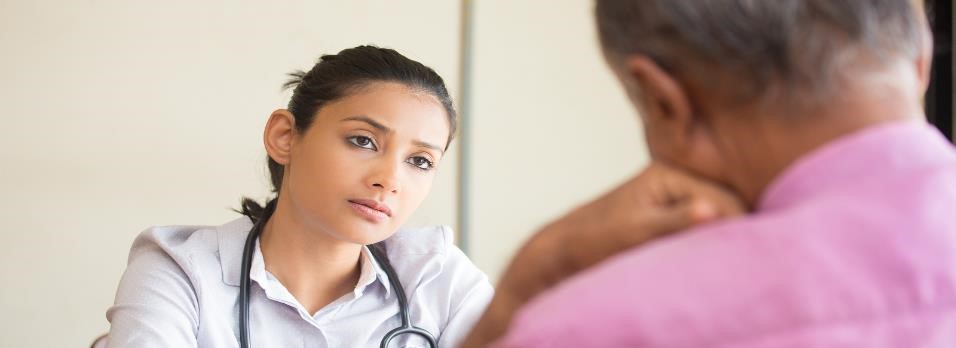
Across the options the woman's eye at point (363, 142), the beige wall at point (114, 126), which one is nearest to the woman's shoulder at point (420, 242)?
the woman's eye at point (363, 142)

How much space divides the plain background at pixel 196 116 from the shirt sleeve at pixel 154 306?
22.1 inches

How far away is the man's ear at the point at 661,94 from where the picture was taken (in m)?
0.56

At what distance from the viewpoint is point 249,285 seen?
1.43 metres

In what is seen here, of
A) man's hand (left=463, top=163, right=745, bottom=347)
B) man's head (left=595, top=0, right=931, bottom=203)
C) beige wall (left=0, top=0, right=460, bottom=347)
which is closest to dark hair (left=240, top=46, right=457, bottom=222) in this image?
beige wall (left=0, top=0, right=460, bottom=347)

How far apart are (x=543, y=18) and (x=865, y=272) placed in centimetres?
202

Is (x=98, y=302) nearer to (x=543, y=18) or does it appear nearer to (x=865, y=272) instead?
(x=543, y=18)

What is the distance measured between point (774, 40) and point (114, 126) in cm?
168

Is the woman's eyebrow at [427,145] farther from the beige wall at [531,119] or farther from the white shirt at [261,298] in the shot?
the beige wall at [531,119]

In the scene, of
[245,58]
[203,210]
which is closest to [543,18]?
[245,58]

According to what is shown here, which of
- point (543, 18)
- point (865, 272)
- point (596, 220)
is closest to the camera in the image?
point (865, 272)

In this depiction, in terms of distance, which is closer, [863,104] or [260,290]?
[863,104]

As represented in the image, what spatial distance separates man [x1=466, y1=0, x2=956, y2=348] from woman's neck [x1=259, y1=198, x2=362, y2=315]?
0.90 metres

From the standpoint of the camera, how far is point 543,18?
244 centimetres

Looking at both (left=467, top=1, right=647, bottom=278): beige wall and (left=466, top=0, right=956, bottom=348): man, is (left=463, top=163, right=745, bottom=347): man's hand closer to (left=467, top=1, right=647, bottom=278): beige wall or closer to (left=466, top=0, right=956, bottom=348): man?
(left=466, top=0, right=956, bottom=348): man
